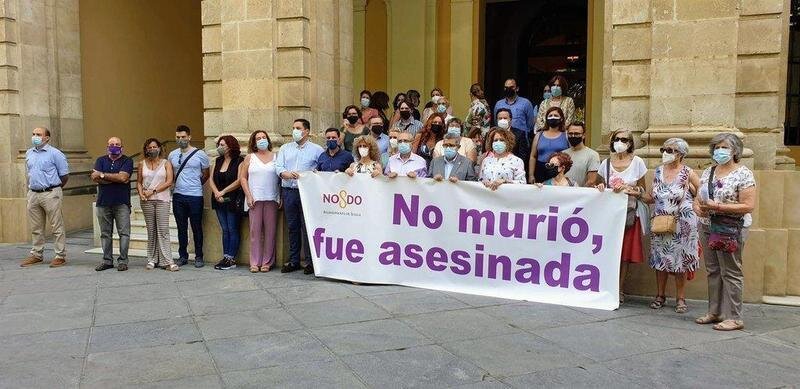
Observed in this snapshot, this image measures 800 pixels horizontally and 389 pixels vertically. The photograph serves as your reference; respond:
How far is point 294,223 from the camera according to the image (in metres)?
8.70

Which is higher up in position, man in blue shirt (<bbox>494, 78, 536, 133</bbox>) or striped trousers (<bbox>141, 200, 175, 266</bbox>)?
man in blue shirt (<bbox>494, 78, 536, 133</bbox>)

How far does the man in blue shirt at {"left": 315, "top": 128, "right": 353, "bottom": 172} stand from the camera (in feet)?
27.7

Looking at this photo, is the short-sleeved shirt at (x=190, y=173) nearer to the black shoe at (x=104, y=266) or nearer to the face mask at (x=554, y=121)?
the black shoe at (x=104, y=266)

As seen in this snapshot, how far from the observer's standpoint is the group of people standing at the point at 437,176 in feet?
20.5

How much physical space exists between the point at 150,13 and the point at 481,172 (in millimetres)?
11576

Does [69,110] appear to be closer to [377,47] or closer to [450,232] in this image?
[377,47]

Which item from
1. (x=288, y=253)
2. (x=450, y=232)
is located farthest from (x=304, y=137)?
(x=450, y=232)

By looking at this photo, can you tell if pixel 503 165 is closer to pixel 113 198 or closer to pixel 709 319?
pixel 709 319

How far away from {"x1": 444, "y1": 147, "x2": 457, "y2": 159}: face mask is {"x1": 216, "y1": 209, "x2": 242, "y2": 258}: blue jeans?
3.04 meters

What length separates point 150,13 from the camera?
1606cm

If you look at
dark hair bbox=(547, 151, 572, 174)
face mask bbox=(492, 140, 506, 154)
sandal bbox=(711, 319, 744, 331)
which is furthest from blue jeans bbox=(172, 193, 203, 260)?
sandal bbox=(711, 319, 744, 331)

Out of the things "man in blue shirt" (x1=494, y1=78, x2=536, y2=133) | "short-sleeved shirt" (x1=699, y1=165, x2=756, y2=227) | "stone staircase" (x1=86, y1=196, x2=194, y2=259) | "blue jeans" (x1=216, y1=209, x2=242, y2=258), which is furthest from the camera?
"stone staircase" (x1=86, y1=196, x2=194, y2=259)

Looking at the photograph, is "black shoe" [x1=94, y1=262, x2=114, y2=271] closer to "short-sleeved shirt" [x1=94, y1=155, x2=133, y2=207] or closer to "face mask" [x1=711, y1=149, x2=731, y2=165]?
"short-sleeved shirt" [x1=94, y1=155, x2=133, y2=207]

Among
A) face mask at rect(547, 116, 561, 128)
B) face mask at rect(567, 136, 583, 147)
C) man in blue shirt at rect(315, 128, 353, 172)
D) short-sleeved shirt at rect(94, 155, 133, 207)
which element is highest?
face mask at rect(547, 116, 561, 128)
